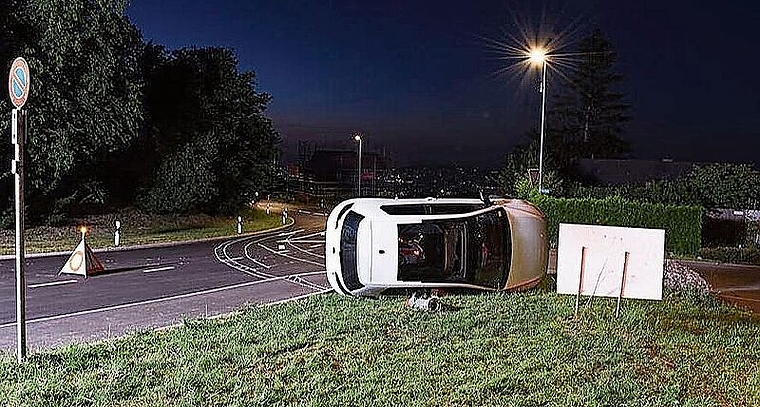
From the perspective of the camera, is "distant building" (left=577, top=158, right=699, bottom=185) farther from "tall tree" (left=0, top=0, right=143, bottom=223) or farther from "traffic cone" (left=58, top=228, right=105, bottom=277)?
"traffic cone" (left=58, top=228, right=105, bottom=277)

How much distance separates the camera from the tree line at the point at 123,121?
24.3 metres

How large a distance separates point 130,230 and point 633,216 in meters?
20.1

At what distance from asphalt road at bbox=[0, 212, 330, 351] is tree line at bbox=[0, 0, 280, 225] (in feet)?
20.4

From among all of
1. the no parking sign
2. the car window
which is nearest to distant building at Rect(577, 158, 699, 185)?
the car window

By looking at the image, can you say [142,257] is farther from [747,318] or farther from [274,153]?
[274,153]

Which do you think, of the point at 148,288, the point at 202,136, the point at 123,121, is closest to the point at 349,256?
the point at 148,288

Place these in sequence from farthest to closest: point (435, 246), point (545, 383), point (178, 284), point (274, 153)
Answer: point (274, 153)
point (178, 284)
point (435, 246)
point (545, 383)

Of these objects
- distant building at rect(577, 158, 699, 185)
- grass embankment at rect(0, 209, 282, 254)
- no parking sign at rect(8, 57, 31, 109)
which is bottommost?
grass embankment at rect(0, 209, 282, 254)

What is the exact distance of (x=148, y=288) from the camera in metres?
14.0

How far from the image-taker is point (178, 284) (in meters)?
14.7

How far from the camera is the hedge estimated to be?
24.6 metres

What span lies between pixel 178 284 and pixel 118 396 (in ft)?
28.1

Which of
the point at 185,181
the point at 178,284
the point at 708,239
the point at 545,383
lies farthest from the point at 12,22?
the point at 708,239

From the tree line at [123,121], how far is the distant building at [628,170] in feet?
58.1
